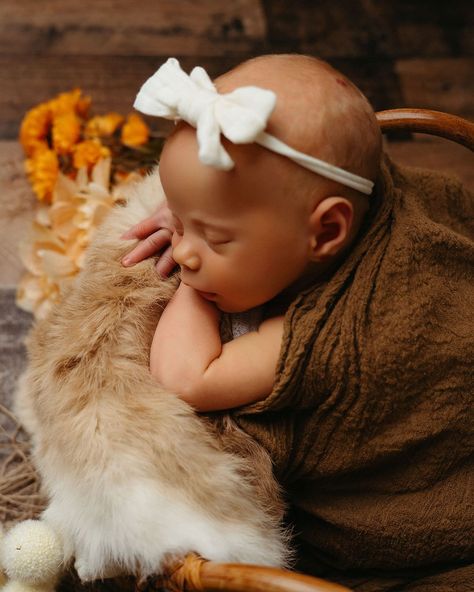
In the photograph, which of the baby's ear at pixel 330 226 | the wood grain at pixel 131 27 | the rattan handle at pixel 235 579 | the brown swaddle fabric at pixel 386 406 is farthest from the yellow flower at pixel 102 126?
the rattan handle at pixel 235 579

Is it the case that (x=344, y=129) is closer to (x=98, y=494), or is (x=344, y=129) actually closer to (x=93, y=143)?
(x=98, y=494)

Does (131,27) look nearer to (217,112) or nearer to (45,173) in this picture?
(45,173)

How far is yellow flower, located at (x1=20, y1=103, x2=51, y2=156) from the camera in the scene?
158 centimetres

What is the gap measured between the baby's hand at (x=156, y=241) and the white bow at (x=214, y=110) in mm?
223

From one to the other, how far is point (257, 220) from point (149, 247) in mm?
226

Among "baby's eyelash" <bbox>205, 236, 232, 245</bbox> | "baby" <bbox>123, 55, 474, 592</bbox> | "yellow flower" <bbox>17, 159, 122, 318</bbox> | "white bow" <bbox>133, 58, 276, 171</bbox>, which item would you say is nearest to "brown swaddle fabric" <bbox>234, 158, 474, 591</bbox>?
"baby" <bbox>123, 55, 474, 592</bbox>

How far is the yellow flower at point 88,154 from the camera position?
1540mm

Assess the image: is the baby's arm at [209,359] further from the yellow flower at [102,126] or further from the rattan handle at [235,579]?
the yellow flower at [102,126]

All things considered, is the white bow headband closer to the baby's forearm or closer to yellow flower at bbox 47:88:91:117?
the baby's forearm

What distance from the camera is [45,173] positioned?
1.54m

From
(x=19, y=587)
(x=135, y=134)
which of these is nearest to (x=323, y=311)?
(x=19, y=587)

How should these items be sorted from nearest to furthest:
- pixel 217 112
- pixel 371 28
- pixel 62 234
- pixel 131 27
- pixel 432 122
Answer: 1. pixel 217 112
2. pixel 432 122
3. pixel 62 234
4. pixel 131 27
5. pixel 371 28

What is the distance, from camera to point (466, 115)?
1884mm

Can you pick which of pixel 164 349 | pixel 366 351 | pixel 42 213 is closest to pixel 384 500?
pixel 366 351
